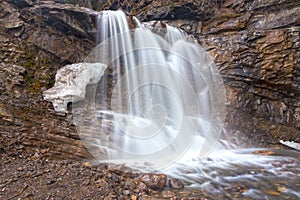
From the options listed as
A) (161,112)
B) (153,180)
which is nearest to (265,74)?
(161,112)

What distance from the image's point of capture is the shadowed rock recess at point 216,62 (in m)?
3.95

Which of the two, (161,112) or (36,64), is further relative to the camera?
(161,112)

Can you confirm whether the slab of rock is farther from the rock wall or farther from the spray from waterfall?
the rock wall

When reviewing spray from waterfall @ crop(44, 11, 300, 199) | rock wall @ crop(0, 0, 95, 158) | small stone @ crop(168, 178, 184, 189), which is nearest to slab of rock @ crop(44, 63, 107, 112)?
spray from waterfall @ crop(44, 11, 300, 199)

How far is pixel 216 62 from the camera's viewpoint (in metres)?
7.12

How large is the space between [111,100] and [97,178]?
3.35 m

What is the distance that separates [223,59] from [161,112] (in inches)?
117

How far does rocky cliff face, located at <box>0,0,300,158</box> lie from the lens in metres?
4.30

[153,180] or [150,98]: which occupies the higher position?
[150,98]

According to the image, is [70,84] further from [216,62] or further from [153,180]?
[216,62]

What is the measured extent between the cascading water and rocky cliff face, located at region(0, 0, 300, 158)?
0.49m

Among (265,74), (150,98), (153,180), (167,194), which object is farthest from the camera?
(265,74)

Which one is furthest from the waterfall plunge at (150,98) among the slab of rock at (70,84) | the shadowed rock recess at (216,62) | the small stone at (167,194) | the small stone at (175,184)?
the small stone at (167,194)

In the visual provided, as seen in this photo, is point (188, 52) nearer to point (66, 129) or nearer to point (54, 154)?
point (66, 129)
